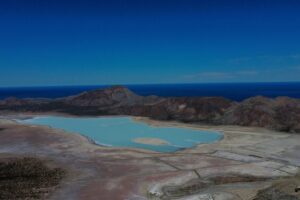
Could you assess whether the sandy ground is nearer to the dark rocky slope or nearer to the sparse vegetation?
the sparse vegetation

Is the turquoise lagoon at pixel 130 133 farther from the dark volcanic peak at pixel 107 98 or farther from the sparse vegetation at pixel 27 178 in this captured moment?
the dark volcanic peak at pixel 107 98

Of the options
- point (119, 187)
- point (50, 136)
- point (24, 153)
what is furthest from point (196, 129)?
point (119, 187)

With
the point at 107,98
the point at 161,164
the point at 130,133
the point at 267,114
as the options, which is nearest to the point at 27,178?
the point at 161,164

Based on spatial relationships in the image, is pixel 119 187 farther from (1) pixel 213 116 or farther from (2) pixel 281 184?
(1) pixel 213 116

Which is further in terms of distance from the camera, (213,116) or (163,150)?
(213,116)

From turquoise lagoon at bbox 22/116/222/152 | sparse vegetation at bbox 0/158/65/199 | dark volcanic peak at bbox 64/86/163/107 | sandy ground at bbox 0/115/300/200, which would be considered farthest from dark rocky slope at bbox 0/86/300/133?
sparse vegetation at bbox 0/158/65/199

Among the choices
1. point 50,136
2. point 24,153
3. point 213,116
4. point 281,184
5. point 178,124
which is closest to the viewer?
point 281,184

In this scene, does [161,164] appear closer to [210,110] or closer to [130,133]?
[130,133]
